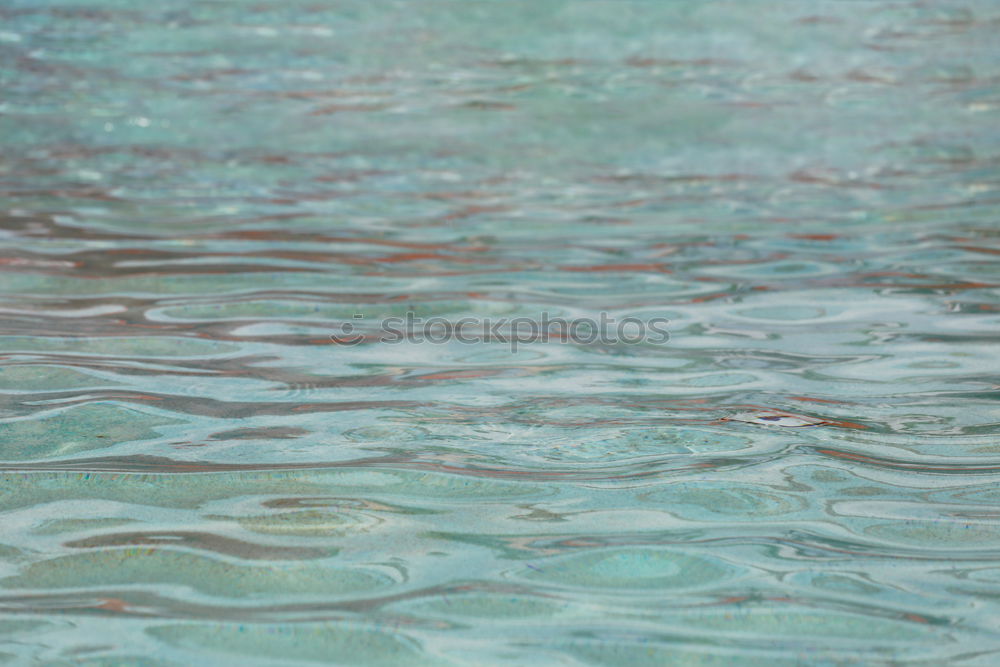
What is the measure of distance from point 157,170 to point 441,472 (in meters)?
3.91

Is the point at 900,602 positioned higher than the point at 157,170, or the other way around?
the point at 157,170

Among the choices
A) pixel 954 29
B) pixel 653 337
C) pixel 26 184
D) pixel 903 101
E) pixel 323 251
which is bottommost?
pixel 653 337

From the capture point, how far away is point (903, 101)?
6008mm

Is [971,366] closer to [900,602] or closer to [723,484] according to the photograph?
[723,484]

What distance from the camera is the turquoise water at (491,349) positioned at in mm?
1291

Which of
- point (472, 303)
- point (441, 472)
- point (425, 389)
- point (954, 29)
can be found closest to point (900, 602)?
point (441, 472)

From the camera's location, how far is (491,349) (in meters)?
2.59

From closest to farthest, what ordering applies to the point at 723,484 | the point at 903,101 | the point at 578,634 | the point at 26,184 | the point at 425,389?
1. the point at 578,634
2. the point at 723,484
3. the point at 425,389
4. the point at 26,184
5. the point at 903,101

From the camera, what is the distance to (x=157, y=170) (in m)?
5.07

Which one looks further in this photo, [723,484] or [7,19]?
[7,19]

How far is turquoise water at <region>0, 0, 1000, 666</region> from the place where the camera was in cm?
129

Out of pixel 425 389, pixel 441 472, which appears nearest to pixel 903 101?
pixel 425 389

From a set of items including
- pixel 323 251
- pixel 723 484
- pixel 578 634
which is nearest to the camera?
pixel 578 634

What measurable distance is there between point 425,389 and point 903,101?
491cm
